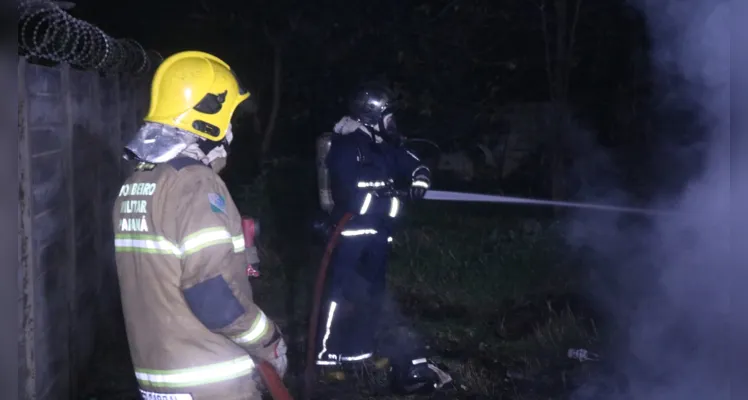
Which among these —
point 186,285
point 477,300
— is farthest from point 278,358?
point 477,300

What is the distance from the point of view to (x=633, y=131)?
11.0 metres

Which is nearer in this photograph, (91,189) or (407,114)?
(91,189)

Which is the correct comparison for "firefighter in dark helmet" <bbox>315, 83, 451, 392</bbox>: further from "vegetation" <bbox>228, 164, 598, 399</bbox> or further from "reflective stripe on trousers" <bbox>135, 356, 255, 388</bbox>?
"reflective stripe on trousers" <bbox>135, 356, 255, 388</bbox>

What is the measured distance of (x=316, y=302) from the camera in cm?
534

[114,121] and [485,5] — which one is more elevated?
[485,5]

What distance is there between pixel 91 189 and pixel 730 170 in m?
4.12

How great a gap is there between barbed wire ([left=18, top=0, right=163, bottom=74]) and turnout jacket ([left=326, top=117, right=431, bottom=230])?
5.47 feet

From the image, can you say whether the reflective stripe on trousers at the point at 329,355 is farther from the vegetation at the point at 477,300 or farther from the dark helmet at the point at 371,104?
the dark helmet at the point at 371,104

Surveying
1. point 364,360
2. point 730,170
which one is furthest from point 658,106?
point 364,360

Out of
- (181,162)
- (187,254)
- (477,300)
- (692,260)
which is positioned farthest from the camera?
(477,300)

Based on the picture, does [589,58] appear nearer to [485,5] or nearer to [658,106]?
[485,5]

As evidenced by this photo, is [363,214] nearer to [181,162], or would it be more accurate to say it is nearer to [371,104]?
[371,104]

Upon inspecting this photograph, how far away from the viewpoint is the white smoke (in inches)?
181

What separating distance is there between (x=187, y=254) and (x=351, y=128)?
263cm
